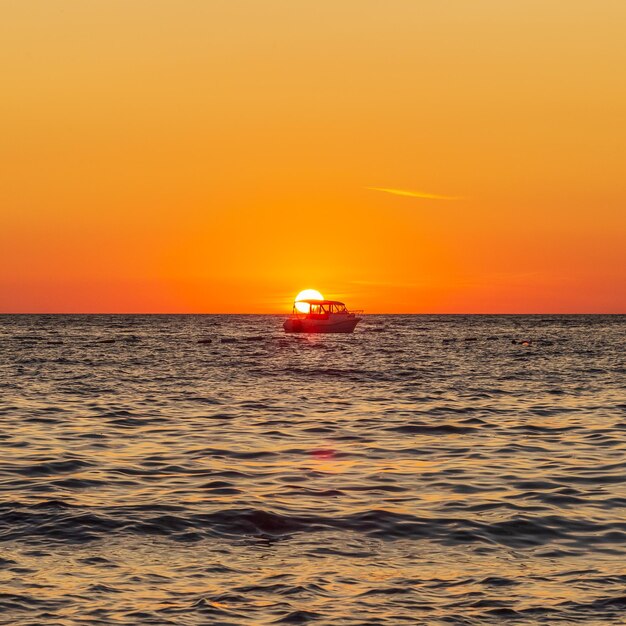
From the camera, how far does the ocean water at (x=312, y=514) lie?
1004 centimetres

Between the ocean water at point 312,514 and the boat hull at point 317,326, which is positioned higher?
the boat hull at point 317,326

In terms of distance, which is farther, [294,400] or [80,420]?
[294,400]

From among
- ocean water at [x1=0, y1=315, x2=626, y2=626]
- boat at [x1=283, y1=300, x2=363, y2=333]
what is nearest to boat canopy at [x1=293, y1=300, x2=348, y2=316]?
boat at [x1=283, y1=300, x2=363, y2=333]

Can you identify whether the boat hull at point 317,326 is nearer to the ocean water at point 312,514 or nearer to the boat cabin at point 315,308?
the boat cabin at point 315,308

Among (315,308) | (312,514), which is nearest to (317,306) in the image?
(315,308)

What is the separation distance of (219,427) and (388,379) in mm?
21977

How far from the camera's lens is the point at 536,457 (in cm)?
2031

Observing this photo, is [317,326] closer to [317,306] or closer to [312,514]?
[317,306]

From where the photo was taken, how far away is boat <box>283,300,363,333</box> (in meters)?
120

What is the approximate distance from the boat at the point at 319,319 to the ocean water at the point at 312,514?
286ft

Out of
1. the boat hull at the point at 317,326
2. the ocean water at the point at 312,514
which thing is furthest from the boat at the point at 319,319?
the ocean water at the point at 312,514

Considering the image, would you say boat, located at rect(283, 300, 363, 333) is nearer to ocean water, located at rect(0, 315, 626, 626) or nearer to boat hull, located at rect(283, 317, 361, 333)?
boat hull, located at rect(283, 317, 361, 333)

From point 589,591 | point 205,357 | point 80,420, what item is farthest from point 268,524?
point 205,357

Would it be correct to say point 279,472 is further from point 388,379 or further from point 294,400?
point 388,379
